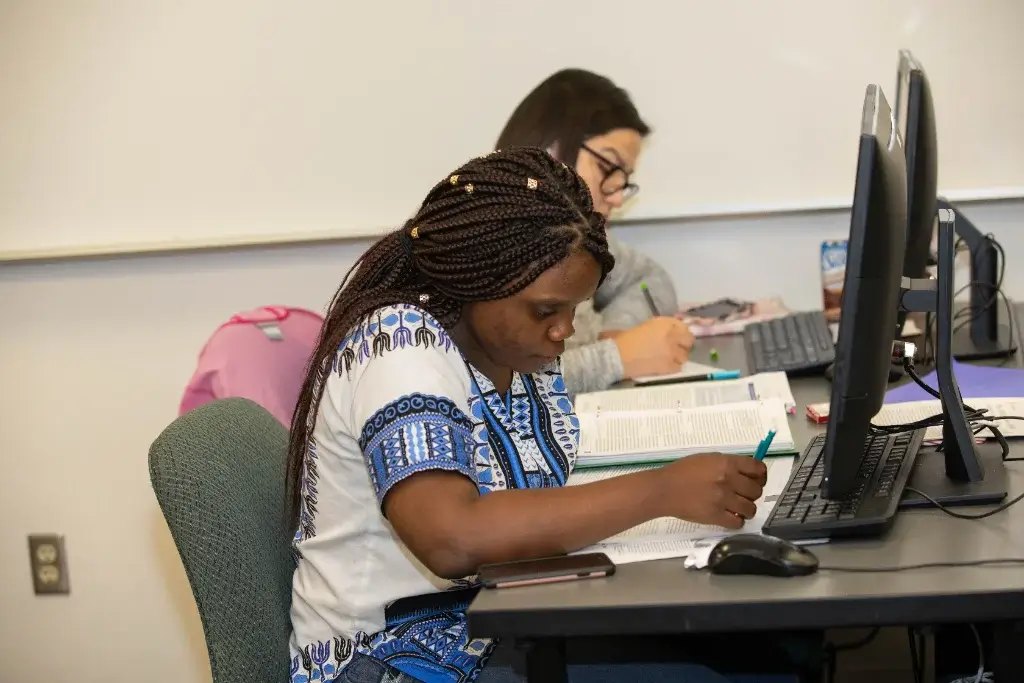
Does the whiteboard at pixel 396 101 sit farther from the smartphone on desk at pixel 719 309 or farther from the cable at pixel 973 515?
the cable at pixel 973 515

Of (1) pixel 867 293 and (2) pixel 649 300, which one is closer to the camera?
(1) pixel 867 293

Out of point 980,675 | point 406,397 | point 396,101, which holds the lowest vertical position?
point 980,675

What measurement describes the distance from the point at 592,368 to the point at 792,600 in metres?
1.03

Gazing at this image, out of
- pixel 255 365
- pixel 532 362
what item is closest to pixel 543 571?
pixel 532 362

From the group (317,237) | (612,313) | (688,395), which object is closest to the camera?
(688,395)

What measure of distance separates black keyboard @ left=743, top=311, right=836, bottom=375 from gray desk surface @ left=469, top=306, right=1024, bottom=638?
0.86m

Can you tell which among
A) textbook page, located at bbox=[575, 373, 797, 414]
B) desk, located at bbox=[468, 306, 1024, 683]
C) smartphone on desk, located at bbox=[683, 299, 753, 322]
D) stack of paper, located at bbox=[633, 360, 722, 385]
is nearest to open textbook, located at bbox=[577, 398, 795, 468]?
textbook page, located at bbox=[575, 373, 797, 414]

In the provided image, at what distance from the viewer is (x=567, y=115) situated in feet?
6.72

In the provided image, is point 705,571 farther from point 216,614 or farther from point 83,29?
point 83,29

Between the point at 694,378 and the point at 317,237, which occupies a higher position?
the point at 317,237

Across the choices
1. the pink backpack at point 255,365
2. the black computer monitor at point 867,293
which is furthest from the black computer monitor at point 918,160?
the pink backpack at point 255,365

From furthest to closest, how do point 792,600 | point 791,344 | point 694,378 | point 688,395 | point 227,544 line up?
point 791,344
point 694,378
point 688,395
point 227,544
point 792,600

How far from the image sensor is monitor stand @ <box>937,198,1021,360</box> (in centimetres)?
189

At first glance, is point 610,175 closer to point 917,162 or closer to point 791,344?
point 791,344
